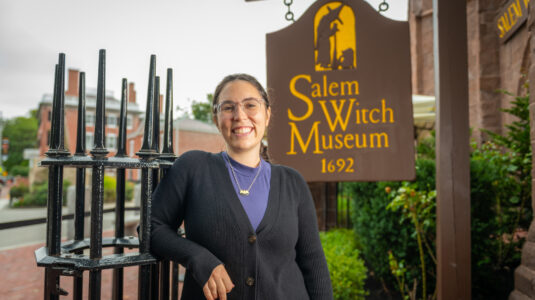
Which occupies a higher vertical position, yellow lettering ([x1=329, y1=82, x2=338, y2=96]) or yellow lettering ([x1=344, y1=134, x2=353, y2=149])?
yellow lettering ([x1=329, y1=82, x2=338, y2=96])

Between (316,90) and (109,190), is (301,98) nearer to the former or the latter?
(316,90)

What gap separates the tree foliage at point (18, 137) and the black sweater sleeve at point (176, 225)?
5292cm

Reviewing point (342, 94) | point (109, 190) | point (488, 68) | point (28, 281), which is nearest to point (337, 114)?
point (342, 94)

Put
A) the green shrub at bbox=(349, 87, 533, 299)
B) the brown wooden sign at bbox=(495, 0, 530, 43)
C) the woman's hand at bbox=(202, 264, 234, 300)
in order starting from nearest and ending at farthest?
1. the woman's hand at bbox=(202, 264, 234, 300)
2. the green shrub at bbox=(349, 87, 533, 299)
3. the brown wooden sign at bbox=(495, 0, 530, 43)

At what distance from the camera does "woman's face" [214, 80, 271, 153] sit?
132cm

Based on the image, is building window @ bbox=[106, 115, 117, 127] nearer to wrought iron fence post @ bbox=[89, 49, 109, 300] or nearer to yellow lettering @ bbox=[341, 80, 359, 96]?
yellow lettering @ bbox=[341, 80, 359, 96]

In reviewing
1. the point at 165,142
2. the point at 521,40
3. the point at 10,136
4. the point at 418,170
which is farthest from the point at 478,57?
the point at 10,136

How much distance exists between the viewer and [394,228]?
3.40 metres

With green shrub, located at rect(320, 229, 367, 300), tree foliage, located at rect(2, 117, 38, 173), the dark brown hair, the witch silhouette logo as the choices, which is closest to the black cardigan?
the dark brown hair

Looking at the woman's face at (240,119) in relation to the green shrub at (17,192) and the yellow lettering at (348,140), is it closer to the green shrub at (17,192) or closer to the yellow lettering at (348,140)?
the yellow lettering at (348,140)

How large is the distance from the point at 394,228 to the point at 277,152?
1.75 m

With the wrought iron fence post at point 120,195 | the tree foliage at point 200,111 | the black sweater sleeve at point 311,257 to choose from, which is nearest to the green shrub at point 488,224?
the black sweater sleeve at point 311,257

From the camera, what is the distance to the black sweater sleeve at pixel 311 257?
134 cm

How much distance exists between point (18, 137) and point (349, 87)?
57.1 meters
